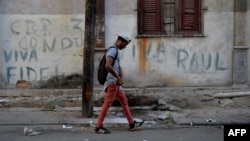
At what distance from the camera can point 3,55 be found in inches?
463

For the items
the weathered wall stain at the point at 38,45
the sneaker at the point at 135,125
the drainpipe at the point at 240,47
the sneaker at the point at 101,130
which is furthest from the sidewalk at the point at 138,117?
the weathered wall stain at the point at 38,45

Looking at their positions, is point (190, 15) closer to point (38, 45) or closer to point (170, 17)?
point (170, 17)

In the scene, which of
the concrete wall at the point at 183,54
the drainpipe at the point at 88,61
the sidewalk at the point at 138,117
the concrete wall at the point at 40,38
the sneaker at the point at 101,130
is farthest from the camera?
the concrete wall at the point at 183,54

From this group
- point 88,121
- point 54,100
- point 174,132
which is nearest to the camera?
point 174,132

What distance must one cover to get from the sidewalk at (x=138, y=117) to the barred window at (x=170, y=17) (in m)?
2.22

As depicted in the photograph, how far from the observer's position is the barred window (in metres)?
12.0

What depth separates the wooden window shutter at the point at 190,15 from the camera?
1200cm

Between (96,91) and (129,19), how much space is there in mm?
1992

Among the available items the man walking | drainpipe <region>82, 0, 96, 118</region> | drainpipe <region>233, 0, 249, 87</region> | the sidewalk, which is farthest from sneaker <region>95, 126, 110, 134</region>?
drainpipe <region>233, 0, 249, 87</region>

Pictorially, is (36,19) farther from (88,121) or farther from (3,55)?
(88,121)

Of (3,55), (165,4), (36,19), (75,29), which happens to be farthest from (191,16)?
(3,55)

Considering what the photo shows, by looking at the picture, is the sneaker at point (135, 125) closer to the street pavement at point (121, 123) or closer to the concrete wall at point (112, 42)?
the street pavement at point (121, 123)

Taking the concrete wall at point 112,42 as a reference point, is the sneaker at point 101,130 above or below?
below

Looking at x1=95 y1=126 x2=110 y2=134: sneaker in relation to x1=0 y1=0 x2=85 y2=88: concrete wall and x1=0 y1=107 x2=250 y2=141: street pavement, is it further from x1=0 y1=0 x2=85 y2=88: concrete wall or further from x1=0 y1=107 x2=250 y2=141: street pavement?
x1=0 y1=0 x2=85 y2=88: concrete wall
